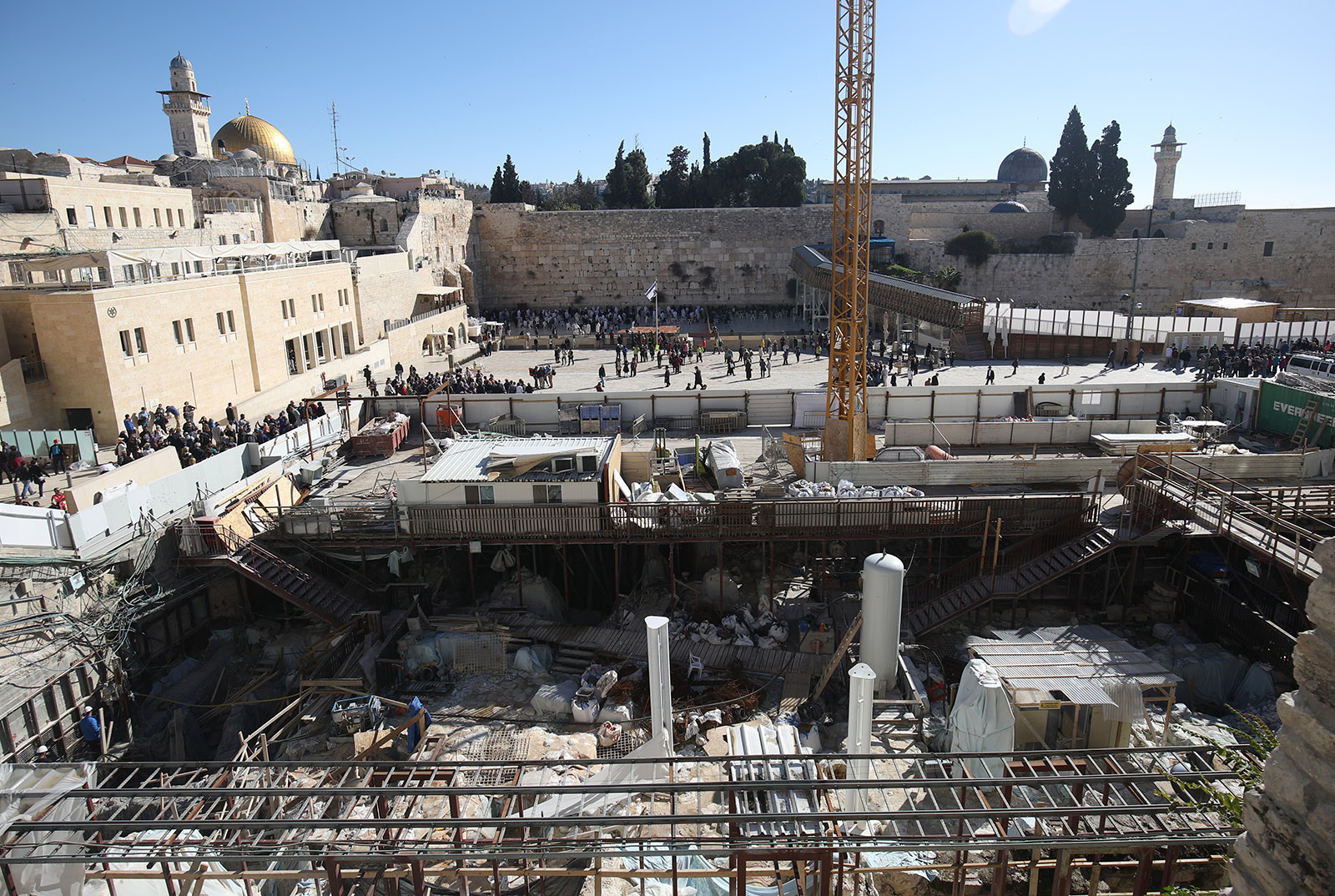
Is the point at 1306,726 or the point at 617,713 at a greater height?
the point at 1306,726

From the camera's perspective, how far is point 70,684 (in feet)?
35.8

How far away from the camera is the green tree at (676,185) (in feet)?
157

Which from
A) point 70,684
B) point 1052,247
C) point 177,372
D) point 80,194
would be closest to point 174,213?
point 80,194

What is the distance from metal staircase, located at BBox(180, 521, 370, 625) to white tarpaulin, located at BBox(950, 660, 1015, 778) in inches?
376

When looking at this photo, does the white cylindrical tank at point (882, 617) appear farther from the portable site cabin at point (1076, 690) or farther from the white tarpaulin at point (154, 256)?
the white tarpaulin at point (154, 256)

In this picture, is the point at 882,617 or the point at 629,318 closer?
the point at 882,617

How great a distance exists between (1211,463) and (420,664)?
13.6 m

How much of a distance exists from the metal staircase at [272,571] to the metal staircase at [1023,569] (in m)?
9.28

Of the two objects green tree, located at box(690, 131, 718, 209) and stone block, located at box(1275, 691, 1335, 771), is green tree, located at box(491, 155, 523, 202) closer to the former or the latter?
green tree, located at box(690, 131, 718, 209)

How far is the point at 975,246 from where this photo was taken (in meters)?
40.7

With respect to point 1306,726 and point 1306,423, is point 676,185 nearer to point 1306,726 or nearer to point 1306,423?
point 1306,423

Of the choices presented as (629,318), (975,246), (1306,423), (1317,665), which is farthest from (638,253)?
(1317,665)

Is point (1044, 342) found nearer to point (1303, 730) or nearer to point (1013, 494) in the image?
point (1013, 494)

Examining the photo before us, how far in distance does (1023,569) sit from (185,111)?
46.8 meters
